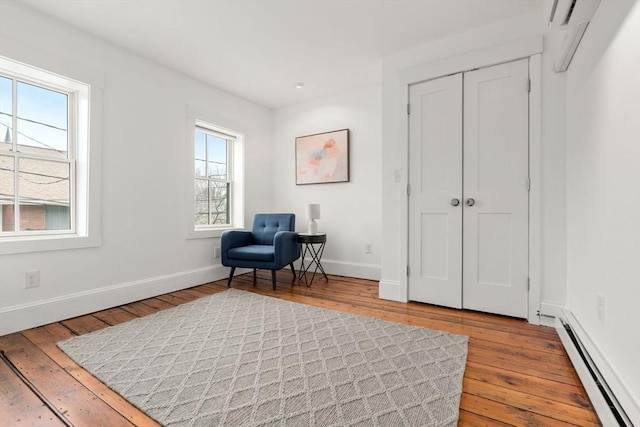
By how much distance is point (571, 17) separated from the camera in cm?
161

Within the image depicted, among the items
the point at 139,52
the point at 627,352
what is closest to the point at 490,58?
the point at 627,352

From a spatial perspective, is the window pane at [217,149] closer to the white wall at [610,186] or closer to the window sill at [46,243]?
the window sill at [46,243]

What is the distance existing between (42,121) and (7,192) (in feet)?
2.07

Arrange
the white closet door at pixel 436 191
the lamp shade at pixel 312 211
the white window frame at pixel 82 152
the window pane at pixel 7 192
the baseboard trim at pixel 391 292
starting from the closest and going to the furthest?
the window pane at pixel 7 192, the white window frame at pixel 82 152, the white closet door at pixel 436 191, the baseboard trim at pixel 391 292, the lamp shade at pixel 312 211

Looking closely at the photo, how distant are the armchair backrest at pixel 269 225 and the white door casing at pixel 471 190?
155 cm

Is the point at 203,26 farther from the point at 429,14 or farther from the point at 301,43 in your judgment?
the point at 429,14

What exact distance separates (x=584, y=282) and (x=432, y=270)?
1117mm

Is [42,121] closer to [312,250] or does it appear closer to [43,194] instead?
[43,194]

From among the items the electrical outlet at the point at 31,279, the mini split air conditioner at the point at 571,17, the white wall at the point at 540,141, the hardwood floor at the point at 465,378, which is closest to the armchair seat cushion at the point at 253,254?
the hardwood floor at the point at 465,378

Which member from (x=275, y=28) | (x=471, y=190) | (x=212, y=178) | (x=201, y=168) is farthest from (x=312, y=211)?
(x=275, y=28)

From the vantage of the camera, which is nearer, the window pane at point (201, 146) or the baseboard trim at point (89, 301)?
the baseboard trim at point (89, 301)

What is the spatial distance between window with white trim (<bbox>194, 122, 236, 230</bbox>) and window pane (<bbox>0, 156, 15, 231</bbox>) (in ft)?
5.28

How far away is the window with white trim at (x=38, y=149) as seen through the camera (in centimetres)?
230

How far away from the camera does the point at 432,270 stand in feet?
9.07
